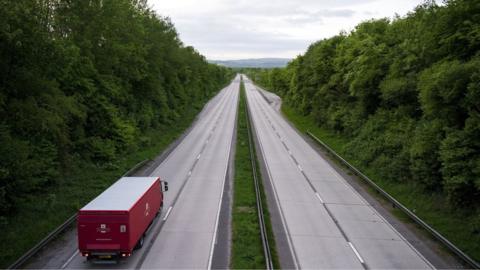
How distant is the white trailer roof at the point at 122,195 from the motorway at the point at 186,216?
2.34 meters

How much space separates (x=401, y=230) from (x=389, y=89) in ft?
47.8

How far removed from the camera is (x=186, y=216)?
75.3ft

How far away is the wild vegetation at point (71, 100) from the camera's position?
1995 centimetres

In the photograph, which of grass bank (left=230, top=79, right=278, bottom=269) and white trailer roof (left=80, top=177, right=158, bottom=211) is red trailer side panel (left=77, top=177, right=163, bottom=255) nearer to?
white trailer roof (left=80, top=177, right=158, bottom=211)

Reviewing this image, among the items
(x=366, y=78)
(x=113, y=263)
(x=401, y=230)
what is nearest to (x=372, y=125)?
(x=366, y=78)

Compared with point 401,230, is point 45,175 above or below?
above

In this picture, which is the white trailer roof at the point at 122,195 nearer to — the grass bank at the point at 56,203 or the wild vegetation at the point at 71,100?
the grass bank at the point at 56,203

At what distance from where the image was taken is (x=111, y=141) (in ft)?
118

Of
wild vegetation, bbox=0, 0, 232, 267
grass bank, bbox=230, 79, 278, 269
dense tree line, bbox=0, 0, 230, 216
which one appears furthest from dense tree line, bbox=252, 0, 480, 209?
dense tree line, bbox=0, 0, 230, 216

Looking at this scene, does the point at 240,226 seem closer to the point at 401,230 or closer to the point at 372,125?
the point at 401,230

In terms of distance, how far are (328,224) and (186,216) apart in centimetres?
752

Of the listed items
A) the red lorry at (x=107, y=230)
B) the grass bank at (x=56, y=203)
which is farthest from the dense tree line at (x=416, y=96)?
the grass bank at (x=56, y=203)

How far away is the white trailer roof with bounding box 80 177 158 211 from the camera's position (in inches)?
664

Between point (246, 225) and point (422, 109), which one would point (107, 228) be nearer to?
point (246, 225)
